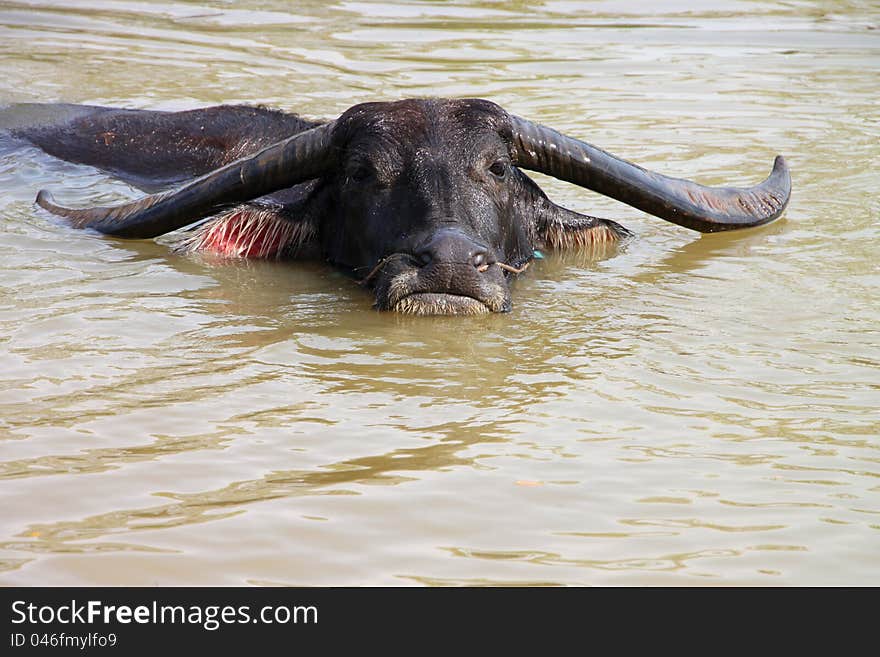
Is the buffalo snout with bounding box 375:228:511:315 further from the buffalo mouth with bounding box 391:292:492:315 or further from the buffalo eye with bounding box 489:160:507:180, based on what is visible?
the buffalo eye with bounding box 489:160:507:180

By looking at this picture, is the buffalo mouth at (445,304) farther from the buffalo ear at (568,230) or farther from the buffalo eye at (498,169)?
the buffalo ear at (568,230)

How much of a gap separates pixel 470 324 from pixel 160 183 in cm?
309

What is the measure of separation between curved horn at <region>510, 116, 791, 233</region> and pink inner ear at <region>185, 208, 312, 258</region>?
3.74 ft

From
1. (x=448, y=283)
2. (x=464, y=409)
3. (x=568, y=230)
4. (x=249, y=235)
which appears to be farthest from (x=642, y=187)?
(x=464, y=409)

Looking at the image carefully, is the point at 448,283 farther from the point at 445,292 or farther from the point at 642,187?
the point at 642,187

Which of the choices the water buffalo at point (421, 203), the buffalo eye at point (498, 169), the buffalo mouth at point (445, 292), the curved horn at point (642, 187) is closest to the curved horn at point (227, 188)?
the water buffalo at point (421, 203)

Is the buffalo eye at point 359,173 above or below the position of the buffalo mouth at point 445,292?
above

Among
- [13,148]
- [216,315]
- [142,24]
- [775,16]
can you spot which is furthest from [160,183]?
[775,16]

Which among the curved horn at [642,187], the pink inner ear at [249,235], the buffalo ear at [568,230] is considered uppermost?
the curved horn at [642,187]

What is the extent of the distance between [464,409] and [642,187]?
2545 millimetres

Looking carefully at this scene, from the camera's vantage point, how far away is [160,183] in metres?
7.56

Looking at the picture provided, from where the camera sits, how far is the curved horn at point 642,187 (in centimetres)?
615
